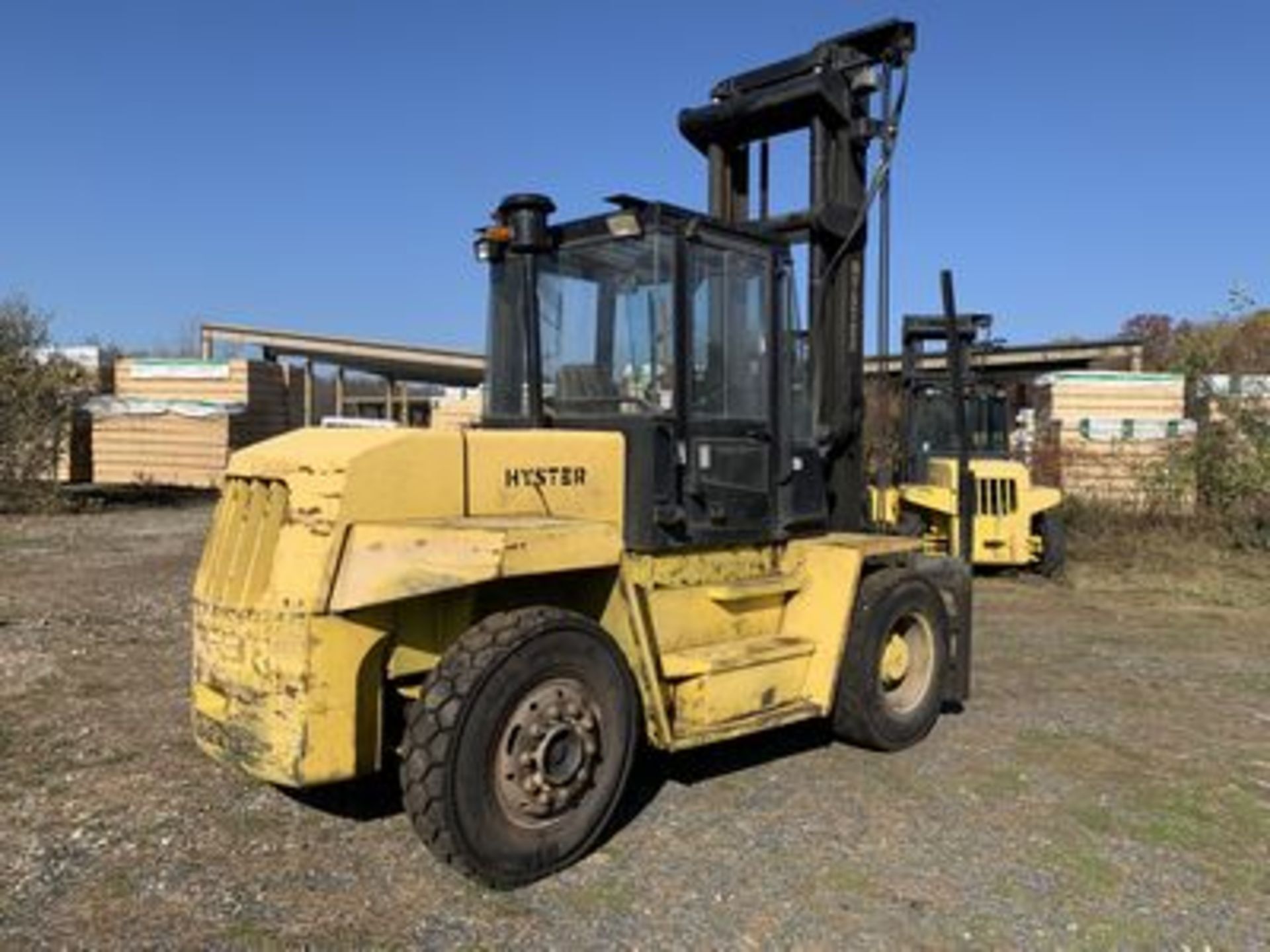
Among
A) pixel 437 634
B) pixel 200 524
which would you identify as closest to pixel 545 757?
pixel 437 634

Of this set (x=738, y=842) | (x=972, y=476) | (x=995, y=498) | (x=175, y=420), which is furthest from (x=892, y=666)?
(x=175, y=420)

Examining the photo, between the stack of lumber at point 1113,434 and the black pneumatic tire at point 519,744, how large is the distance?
14253 millimetres

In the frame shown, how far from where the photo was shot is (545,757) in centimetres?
496

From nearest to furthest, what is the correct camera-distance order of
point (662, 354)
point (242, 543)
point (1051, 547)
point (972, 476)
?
point (242, 543), point (662, 354), point (972, 476), point (1051, 547)

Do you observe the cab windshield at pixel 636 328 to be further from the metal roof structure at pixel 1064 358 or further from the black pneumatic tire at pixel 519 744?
the metal roof structure at pixel 1064 358

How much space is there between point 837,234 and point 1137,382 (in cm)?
1411

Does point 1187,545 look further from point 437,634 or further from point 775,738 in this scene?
point 437,634

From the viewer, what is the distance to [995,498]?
14.5 m

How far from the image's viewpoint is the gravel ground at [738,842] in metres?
4.55

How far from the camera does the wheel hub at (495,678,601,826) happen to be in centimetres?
489

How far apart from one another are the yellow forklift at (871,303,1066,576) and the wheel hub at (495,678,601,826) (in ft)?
27.3

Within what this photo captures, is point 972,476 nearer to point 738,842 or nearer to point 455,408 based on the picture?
point 738,842

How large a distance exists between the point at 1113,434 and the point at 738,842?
1459cm

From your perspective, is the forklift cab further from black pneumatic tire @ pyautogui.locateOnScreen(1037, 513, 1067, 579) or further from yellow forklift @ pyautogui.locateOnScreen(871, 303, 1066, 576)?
black pneumatic tire @ pyautogui.locateOnScreen(1037, 513, 1067, 579)
